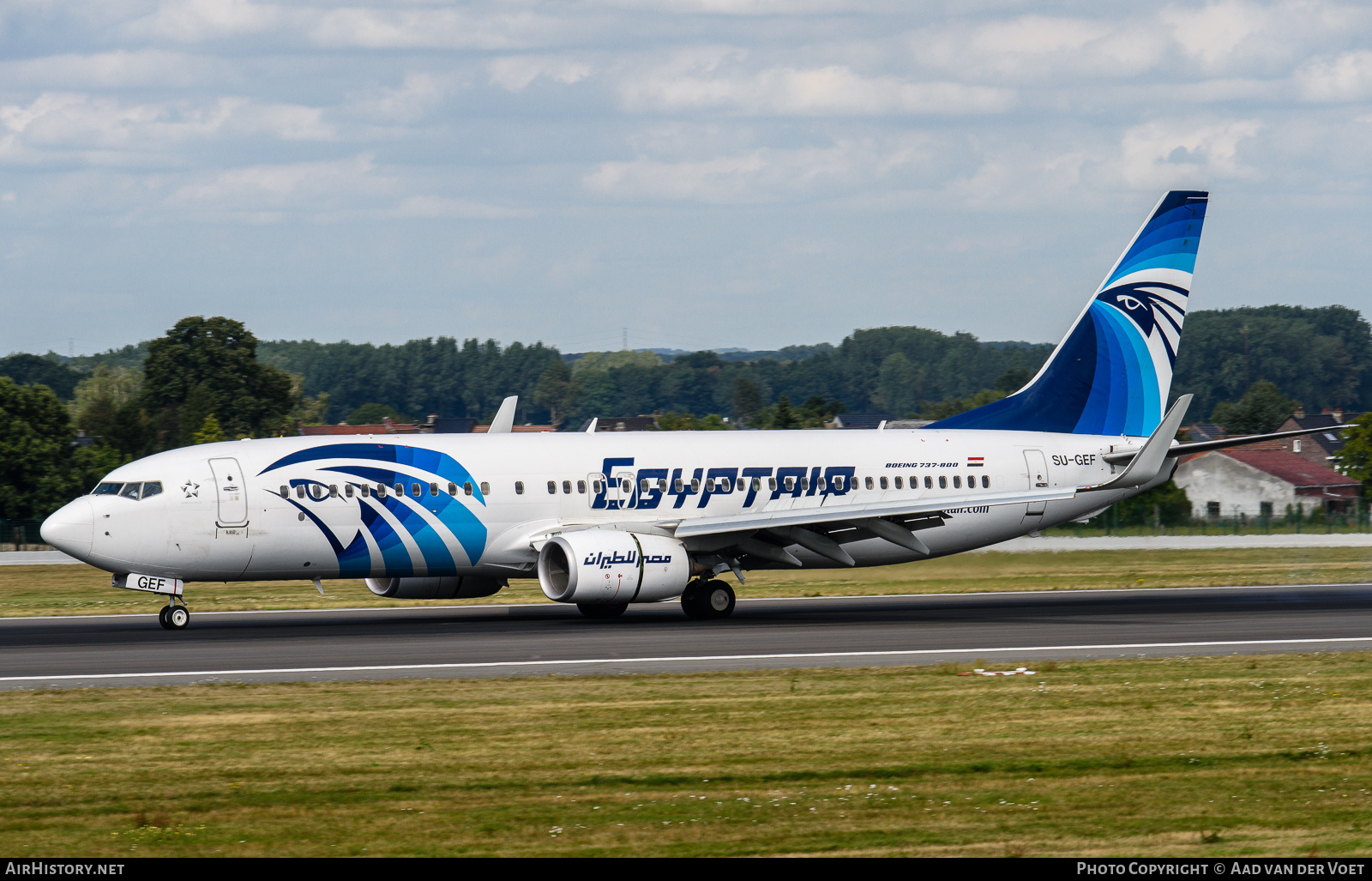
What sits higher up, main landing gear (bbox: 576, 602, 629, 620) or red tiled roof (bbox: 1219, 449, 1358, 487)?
red tiled roof (bbox: 1219, 449, 1358, 487)

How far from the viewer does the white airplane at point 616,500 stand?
28.7m

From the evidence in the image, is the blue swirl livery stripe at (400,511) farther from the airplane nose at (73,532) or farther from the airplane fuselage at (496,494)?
the airplane nose at (73,532)

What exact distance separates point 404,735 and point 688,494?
628 inches

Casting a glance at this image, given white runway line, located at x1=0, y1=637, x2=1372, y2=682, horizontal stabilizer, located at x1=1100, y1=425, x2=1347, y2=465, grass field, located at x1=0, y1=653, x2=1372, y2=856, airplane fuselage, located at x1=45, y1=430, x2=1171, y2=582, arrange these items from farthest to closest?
horizontal stabilizer, located at x1=1100, y1=425, x2=1347, y2=465 → airplane fuselage, located at x1=45, y1=430, x2=1171, y2=582 → white runway line, located at x1=0, y1=637, x2=1372, y2=682 → grass field, located at x1=0, y1=653, x2=1372, y2=856

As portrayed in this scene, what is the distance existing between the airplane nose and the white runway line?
21.3 ft

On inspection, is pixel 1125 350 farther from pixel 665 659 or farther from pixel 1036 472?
pixel 665 659

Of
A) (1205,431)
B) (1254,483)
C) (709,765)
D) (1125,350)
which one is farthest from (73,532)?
(1205,431)

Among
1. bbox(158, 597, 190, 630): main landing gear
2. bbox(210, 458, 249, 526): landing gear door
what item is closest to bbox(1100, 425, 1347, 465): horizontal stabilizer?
bbox(210, 458, 249, 526): landing gear door

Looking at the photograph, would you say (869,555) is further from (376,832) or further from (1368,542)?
(1368,542)

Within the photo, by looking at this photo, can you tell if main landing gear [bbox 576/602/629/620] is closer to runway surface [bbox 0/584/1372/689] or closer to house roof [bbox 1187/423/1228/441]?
runway surface [bbox 0/584/1372/689]

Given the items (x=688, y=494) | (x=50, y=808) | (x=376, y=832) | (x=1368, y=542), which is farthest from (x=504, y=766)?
(x=1368, y=542)

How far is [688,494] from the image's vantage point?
31984 mm

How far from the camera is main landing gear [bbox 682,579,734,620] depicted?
30.8m

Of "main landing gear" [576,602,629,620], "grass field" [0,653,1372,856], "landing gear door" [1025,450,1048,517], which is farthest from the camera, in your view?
"landing gear door" [1025,450,1048,517]
